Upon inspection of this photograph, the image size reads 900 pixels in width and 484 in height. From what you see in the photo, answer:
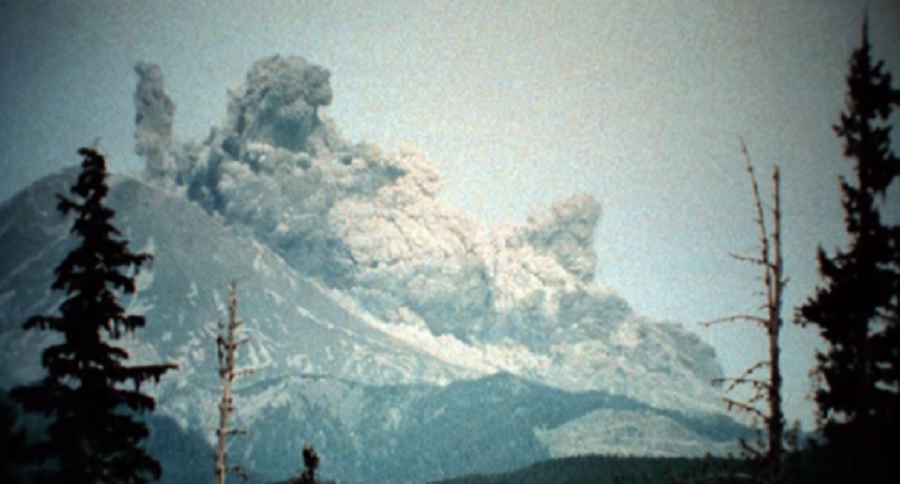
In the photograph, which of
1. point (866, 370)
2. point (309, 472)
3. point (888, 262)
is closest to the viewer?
point (866, 370)

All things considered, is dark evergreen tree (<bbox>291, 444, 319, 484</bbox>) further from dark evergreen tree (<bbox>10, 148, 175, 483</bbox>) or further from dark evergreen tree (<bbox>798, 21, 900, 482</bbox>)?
dark evergreen tree (<bbox>798, 21, 900, 482</bbox>)

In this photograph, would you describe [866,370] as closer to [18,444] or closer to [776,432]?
[776,432]

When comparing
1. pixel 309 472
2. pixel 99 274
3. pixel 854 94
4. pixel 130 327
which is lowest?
pixel 309 472

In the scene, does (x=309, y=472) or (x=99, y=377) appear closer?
(x=99, y=377)

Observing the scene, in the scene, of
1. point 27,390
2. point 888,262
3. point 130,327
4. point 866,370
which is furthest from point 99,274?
point 888,262

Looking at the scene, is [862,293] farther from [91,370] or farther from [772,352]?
[91,370]

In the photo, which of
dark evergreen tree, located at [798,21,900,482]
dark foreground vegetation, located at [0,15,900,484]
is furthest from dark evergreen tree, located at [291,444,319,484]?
dark evergreen tree, located at [798,21,900,482]

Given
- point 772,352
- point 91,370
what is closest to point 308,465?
point 91,370
